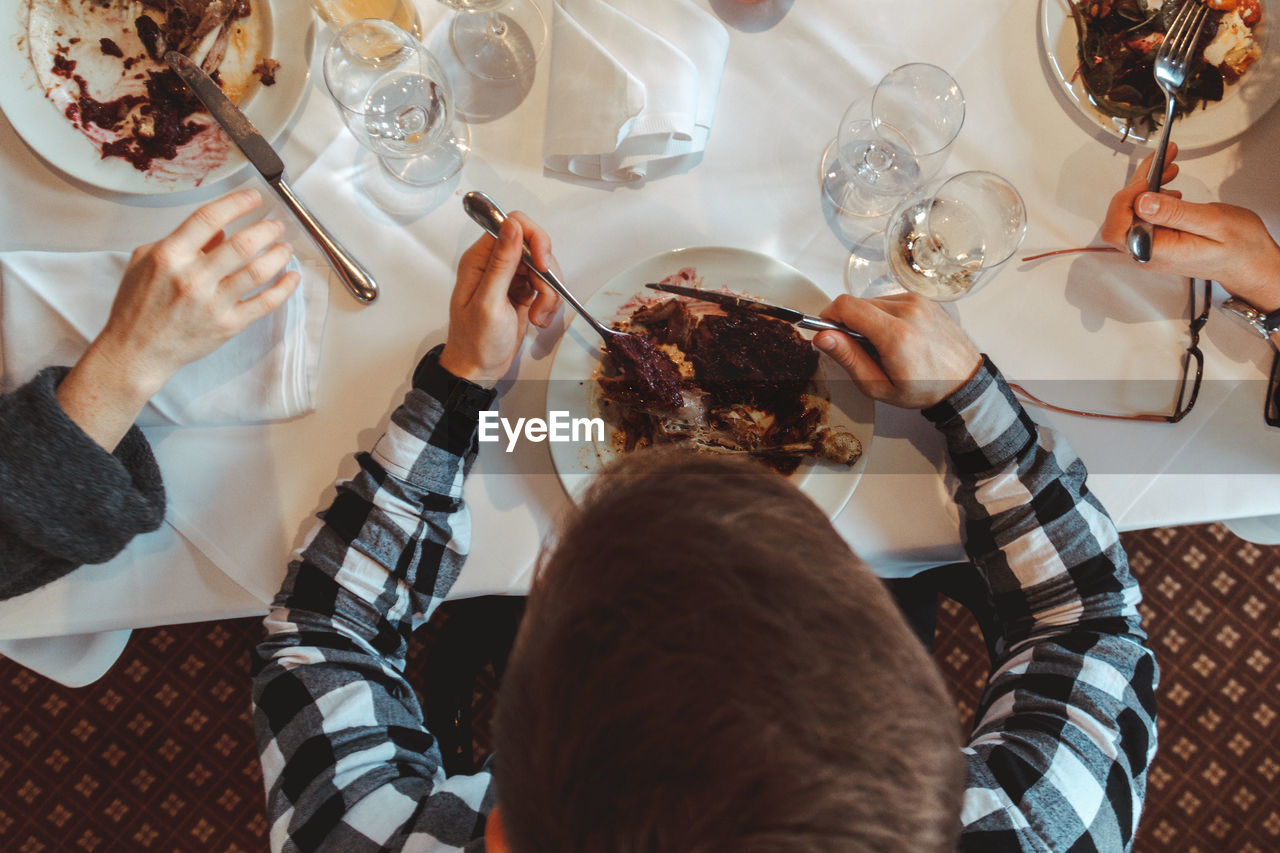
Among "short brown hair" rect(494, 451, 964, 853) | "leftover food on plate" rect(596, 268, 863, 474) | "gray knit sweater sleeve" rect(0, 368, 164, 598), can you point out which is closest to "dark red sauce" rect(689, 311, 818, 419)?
"leftover food on plate" rect(596, 268, 863, 474)

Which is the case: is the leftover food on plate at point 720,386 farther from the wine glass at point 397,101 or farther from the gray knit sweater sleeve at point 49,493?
the gray knit sweater sleeve at point 49,493

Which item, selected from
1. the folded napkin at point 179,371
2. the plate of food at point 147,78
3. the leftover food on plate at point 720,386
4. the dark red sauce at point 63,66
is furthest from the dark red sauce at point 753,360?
the dark red sauce at point 63,66

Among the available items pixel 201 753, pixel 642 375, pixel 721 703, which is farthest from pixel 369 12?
pixel 201 753

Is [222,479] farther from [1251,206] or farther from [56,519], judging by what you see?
[1251,206]

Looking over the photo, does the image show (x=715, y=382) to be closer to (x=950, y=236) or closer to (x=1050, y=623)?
(x=950, y=236)

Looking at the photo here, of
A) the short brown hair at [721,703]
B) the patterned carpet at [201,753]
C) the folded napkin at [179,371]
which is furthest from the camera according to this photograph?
the patterned carpet at [201,753]

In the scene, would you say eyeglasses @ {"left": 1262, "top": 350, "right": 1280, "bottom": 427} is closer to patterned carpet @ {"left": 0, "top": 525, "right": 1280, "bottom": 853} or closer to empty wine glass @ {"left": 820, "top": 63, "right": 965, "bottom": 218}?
empty wine glass @ {"left": 820, "top": 63, "right": 965, "bottom": 218}
